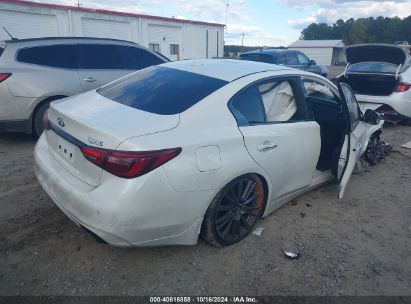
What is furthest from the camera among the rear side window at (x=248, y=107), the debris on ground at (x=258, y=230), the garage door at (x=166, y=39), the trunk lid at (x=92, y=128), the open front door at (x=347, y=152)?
the garage door at (x=166, y=39)

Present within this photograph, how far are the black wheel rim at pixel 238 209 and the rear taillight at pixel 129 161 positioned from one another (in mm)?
692

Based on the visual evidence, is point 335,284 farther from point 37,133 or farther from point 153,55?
point 153,55

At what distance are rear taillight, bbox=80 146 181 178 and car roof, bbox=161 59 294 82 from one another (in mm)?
1057

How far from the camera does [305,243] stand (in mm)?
3055

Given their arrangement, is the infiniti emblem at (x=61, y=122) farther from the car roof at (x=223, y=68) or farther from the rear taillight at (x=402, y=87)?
the rear taillight at (x=402, y=87)

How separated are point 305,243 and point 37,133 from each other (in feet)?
14.6

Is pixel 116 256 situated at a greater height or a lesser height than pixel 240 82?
lesser

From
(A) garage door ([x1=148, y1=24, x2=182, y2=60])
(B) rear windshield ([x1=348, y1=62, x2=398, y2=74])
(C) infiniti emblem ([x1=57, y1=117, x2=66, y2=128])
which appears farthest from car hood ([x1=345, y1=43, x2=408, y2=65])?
(A) garage door ([x1=148, y1=24, x2=182, y2=60])

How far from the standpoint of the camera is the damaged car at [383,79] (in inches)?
271

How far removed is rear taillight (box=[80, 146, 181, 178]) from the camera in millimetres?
2129

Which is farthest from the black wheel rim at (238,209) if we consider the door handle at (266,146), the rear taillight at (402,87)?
the rear taillight at (402,87)

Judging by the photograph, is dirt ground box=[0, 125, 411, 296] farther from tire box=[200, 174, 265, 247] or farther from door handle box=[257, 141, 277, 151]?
door handle box=[257, 141, 277, 151]

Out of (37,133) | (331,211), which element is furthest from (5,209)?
(331,211)

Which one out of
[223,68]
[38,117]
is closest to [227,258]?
[223,68]
